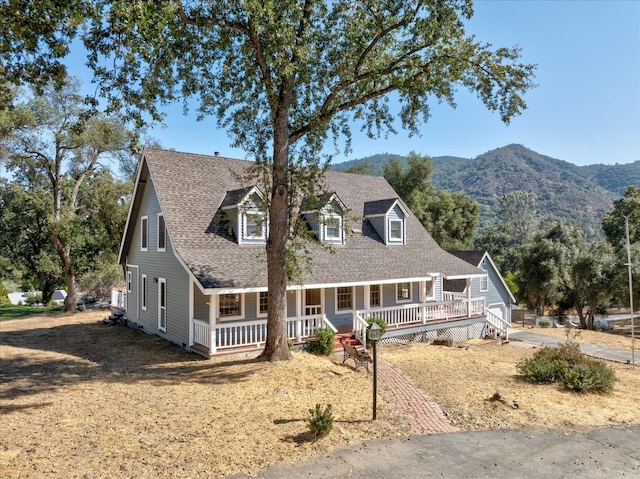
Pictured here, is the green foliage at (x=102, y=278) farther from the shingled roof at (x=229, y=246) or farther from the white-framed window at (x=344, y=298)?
the white-framed window at (x=344, y=298)

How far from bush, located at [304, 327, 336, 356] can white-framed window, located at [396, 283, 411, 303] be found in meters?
6.72

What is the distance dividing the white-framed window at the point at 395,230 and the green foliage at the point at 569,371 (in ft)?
32.0

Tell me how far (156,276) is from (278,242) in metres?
8.36

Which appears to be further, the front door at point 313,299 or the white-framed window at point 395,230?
the white-framed window at point 395,230

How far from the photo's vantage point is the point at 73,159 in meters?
28.5

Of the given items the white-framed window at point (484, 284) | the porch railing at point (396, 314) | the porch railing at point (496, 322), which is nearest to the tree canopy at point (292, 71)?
the porch railing at point (396, 314)

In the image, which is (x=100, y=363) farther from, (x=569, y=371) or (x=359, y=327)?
(x=569, y=371)

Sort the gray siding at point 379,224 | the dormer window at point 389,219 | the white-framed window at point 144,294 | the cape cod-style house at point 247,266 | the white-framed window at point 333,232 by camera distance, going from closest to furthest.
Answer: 1. the cape cod-style house at point 247,266
2. the white-framed window at point 333,232
3. the white-framed window at point 144,294
4. the dormer window at point 389,219
5. the gray siding at point 379,224

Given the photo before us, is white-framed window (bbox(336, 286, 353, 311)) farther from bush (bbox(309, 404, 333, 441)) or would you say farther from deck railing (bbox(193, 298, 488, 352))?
bush (bbox(309, 404, 333, 441))

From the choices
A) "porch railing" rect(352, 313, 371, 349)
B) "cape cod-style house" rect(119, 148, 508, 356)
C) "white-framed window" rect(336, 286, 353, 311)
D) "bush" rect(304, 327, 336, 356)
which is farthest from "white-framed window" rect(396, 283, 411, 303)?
"bush" rect(304, 327, 336, 356)

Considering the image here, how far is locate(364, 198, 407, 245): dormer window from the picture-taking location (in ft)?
70.6

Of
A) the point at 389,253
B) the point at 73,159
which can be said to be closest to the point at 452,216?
the point at 389,253

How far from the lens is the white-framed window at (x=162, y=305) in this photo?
17.5 meters

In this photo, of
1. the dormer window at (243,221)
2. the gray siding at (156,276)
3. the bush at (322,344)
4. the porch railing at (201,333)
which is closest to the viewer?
the porch railing at (201,333)
